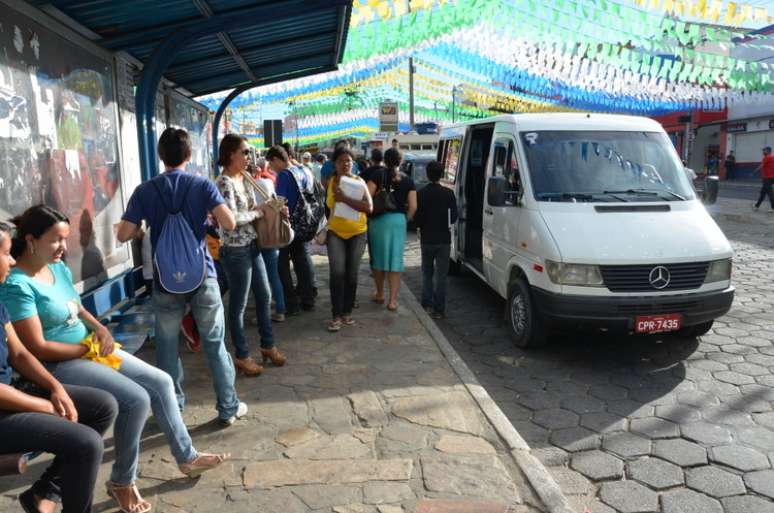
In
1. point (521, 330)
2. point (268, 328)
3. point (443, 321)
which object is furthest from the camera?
point (443, 321)

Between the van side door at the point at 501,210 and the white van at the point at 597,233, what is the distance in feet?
0.04

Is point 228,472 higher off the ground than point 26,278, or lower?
lower

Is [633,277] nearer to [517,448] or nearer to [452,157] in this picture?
[517,448]

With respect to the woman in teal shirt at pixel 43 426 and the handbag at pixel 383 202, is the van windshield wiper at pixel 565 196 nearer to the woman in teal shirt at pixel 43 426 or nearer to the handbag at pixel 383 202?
the handbag at pixel 383 202

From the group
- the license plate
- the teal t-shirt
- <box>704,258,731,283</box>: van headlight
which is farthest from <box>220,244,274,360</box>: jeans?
<box>704,258,731,283</box>: van headlight

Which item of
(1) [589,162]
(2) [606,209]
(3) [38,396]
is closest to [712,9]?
(1) [589,162]

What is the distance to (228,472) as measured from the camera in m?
3.35

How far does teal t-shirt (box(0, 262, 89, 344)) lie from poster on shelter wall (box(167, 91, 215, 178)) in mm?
5239

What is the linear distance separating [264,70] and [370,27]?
180 centimetres

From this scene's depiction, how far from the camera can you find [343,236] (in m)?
5.98

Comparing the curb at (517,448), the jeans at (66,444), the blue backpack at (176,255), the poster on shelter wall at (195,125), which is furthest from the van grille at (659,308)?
the poster on shelter wall at (195,125)

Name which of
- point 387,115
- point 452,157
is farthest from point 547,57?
point 452,157

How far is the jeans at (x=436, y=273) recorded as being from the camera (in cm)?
668

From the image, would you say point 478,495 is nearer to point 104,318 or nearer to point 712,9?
point 104,318
